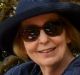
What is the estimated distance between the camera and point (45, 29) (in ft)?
10.7

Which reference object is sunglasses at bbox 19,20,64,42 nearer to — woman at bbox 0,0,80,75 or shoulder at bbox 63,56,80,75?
woman at bbox 0,0,80,75

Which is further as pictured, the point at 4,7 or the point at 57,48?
the point at 4,7

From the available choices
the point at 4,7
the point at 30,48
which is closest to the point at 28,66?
the point at 30,48

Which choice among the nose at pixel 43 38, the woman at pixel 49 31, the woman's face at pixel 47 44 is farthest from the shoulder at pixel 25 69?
the nose at pixel 43 38

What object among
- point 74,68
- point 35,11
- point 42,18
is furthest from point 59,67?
point 35,11

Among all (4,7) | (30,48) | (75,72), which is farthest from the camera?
(4,7)

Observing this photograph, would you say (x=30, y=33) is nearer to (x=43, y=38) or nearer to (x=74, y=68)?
(x=43, y=38)

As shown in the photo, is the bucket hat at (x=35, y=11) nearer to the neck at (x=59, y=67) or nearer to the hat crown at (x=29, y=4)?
the hat crown at (x=29, y=4)

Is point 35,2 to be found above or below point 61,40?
above

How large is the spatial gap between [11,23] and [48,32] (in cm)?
33

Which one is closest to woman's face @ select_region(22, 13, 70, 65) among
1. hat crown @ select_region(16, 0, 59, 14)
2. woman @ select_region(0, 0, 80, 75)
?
woman @ select_region(0, 0, 80, 75)

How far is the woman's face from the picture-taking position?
3225 mm

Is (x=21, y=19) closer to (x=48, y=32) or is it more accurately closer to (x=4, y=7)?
(x=48, y=32)

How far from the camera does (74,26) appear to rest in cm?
342
